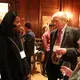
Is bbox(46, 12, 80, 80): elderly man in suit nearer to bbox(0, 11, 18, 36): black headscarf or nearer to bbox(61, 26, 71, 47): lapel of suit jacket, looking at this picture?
bbox(61, 26, 71, 47): lapel of suit jacket

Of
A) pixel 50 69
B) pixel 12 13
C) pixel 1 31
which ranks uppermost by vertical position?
pixel 12 13

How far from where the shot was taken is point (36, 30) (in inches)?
395

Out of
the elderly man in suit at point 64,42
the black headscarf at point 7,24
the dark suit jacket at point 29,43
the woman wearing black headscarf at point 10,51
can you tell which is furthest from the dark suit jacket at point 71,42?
the dark suit jacket at point 29,43

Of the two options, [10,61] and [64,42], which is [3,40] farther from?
[64,42]

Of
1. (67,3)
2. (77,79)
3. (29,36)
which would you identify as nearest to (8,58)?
(77,79)

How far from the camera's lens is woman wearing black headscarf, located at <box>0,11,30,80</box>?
3283 millimetres

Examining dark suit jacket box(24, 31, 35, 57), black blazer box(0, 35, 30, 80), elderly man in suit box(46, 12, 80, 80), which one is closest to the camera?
black blazer box(0, 35, 30, 80)

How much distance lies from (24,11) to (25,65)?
647 centimetres

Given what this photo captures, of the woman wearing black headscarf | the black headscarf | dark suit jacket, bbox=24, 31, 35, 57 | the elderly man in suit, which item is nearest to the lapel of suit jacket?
the elderly man in suit

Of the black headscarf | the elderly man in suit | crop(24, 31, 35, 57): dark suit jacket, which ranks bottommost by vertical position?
crop(24, 31, 35, 57): dark suit jacket

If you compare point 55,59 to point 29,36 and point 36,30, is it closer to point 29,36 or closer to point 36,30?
point 29,36

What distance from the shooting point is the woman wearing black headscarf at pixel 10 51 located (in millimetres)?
3283

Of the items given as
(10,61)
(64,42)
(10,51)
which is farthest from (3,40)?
(64,42)

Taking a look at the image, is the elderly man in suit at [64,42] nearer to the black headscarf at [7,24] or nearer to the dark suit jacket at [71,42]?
the dark suit jacket at [71,42]
